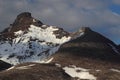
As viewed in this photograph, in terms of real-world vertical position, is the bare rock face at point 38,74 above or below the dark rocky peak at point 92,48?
below

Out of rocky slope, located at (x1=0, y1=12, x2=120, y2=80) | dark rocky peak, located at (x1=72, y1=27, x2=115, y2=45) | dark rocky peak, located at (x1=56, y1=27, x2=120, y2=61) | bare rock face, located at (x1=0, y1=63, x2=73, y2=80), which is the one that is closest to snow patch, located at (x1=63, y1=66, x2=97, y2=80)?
rocky slope, located at (x1=0, y1=12, x2=120, y2=80)

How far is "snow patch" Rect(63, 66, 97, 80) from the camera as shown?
359 feet

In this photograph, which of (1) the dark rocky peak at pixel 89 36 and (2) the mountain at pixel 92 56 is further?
(1) the dark rocky peak at pixel 89 36

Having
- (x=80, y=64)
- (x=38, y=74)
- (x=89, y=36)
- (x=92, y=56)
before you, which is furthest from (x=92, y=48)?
(x=38, y=74)

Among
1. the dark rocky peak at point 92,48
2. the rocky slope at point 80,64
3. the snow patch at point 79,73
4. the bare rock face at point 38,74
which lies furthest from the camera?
the dark rocky peak at point 92,48

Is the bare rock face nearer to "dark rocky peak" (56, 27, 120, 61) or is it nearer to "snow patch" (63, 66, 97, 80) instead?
"snow patch" (63, 66, 97, 80)

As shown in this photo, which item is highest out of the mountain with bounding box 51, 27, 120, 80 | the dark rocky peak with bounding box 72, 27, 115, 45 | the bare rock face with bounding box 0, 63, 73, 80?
the dark rocky peak with bounding box 72, 27, 115, 45

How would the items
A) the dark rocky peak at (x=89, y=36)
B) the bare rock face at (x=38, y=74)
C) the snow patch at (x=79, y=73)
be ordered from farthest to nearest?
the dark rocky peak at (x=89, y=36) < the snow patch at (x=79, y=73) < the bare rock face at (x=38, y=74)

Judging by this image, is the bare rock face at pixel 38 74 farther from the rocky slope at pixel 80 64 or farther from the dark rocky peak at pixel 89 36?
the dark rocky peak at pixel 89 36

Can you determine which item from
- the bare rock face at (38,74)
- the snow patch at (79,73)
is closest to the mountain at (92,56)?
the snow patch at (79,73)

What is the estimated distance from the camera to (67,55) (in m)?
144

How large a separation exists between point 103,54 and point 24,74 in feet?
174

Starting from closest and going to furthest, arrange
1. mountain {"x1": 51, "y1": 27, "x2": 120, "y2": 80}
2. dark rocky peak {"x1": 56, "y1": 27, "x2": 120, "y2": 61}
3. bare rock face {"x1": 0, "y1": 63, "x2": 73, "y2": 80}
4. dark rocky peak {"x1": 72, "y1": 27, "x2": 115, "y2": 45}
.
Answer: bare rock face {"x1": 0, "y1": 63, "x2": 73, "y2": 80}, mountain {"x1": 51, "y1": 27, "x2": 120, "y2": 80}, dark rocky peak {"x1": 56, "y1": 27, "x2": 120, "y2": 61}, dark rocky peak {"x1": 72, "y1": 27, "x2": 115, "y2": 45}

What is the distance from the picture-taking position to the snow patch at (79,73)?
109438 millimetres
